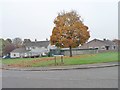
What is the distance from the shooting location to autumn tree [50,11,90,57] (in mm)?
48406

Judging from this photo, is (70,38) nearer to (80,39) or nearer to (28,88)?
(80,39)

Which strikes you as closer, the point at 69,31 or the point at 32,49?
the point at 69,31

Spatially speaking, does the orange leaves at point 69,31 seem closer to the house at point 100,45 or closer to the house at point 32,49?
the house at point 32,49

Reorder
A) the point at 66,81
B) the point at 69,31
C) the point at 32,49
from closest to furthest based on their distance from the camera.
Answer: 1. the point at 66,81
2. the point at 69,31
3. the point at 32,49

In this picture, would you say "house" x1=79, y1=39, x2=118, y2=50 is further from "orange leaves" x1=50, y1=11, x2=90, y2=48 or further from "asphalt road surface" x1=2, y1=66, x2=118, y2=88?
"asphalt road surface" x1=2, y1=66, x2=118, y2=88

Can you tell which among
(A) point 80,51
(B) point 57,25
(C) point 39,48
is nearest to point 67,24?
(B) point 57,25

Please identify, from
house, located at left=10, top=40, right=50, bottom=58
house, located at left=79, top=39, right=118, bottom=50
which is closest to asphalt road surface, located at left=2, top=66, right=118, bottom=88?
house, located at left=10, top=40, right=50, bottom=58

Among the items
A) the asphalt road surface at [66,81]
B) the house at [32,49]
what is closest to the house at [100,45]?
the house at [32,49]

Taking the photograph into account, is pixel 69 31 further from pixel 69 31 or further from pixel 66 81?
pixel 66 81

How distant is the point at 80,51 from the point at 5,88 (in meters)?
67.7

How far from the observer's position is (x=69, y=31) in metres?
48.8

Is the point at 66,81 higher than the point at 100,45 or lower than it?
lower

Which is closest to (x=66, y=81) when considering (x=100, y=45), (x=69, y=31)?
(x=69, y=31)

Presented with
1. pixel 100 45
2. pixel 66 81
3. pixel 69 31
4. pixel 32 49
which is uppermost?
pixel 69 31
